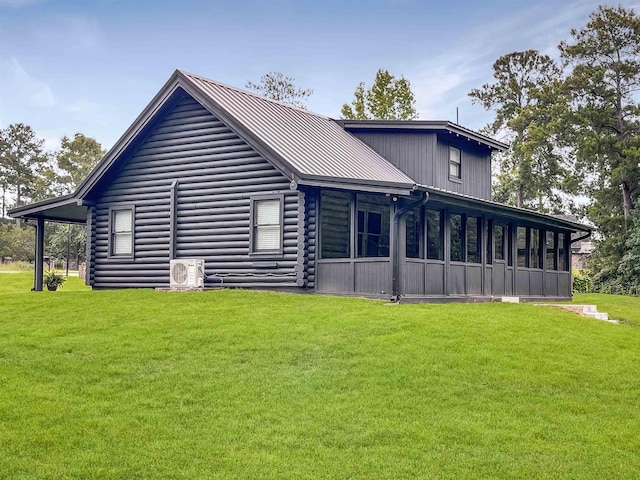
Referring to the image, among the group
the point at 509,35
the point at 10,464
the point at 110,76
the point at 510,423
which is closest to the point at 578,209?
the point at 509,35

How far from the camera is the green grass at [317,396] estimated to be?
7801mm

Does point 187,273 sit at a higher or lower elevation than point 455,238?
lower

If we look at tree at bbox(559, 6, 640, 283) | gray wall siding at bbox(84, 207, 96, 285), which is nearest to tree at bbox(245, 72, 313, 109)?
tree at bbox(559, 6, 640, 283)

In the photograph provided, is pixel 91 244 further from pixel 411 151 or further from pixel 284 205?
pixel 411 151

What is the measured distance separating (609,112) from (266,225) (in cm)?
2718

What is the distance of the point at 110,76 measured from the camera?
3775 centimetres

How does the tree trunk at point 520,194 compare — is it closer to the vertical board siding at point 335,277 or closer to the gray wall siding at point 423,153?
the gray wall siding at point 423,153

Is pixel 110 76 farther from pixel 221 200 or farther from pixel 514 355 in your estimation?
pixel 514 355

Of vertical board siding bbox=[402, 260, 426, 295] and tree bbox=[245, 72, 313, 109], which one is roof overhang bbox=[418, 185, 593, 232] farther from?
tree bbox=[245, 72, 313, 109]

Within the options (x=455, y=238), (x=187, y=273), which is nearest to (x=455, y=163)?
(x=455, y=238)

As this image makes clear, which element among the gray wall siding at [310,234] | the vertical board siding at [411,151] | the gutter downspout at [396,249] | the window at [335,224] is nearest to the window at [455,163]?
the vertical board siding at [411,151]

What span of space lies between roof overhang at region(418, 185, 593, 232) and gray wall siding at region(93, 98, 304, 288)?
3492 millimetres

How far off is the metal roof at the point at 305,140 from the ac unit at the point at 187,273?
378cm

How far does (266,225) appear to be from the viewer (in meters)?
19.5
